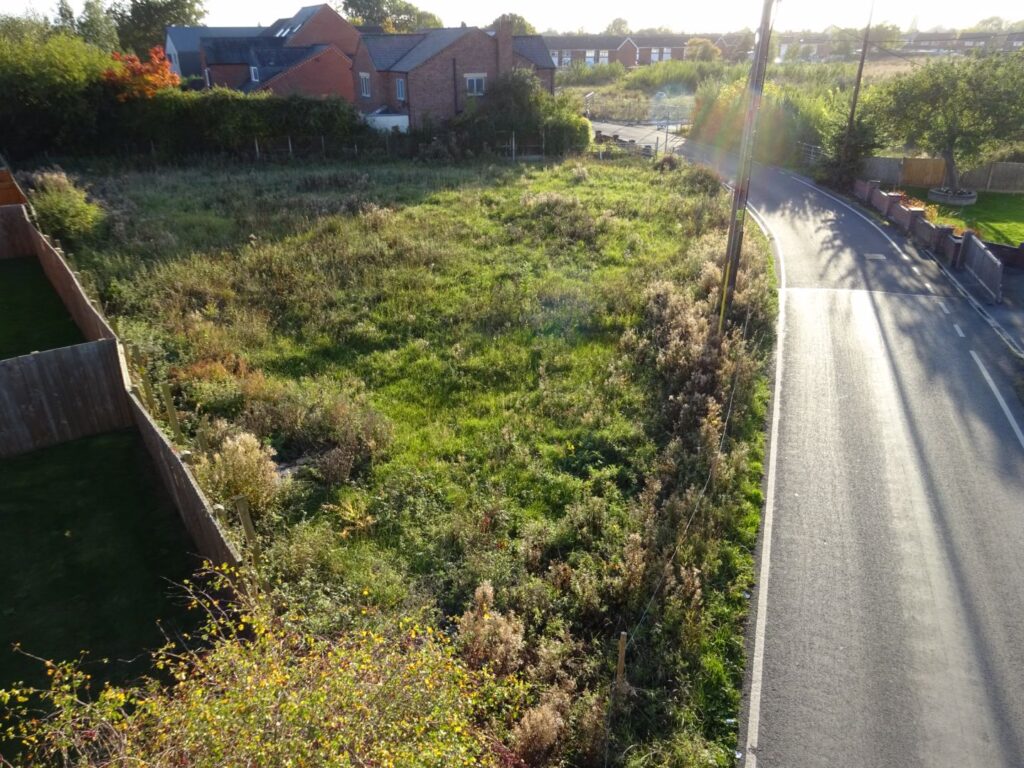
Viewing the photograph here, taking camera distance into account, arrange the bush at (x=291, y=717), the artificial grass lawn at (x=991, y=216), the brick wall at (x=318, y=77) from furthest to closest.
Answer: the brick wall at (x=318, y=77)
the artificial grass lawn at (x=991, y=216)
the bush at (x=291, y=717)

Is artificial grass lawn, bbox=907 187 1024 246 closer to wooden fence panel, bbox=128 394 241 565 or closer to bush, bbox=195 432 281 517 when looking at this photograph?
bush, bbox=195 432 281 517

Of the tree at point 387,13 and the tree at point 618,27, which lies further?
the tree at point 618,27

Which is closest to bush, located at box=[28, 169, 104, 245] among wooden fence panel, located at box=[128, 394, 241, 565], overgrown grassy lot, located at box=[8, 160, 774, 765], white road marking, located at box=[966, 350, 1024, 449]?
overgrown grassy lot, located at box=[8, 160, 774, 765]

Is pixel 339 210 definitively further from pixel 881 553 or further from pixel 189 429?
pixel 881 553

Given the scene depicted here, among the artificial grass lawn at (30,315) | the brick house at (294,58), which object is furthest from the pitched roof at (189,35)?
the artificial grass lawn at (30,315)

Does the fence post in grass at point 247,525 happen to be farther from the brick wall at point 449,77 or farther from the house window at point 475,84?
the house window at point 475,84

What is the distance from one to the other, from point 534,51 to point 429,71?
39.9 ft

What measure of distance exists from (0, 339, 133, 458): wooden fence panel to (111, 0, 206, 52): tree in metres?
66.7

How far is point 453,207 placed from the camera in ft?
93.4

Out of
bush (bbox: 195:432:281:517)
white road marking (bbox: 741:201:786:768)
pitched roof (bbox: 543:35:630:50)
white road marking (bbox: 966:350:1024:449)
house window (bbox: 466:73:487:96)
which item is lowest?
white road marking (bbox: 741:201:786:768)

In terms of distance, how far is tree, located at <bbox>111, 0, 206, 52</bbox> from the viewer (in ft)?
216

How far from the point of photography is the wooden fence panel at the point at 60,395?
474 inches

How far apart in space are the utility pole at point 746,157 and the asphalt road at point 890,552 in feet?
7.77

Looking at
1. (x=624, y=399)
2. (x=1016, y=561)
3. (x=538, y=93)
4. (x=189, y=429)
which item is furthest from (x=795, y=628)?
(x=538, y=93)
